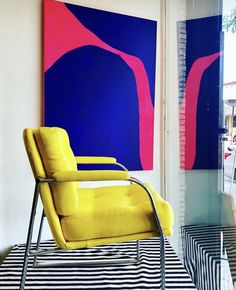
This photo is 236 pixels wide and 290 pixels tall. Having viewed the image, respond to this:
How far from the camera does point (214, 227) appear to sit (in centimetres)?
216

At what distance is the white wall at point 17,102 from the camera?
2.24 meters

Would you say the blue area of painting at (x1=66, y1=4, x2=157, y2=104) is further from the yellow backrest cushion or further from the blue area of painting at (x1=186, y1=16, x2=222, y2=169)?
the yellow backrest cushion

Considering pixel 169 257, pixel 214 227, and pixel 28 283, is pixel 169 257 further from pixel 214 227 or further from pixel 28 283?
pixel 28 283

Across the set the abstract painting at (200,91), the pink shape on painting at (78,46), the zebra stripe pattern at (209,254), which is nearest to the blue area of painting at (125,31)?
the pink shape on painting at (78,46)

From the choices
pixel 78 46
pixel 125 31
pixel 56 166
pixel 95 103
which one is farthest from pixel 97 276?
pixel 125 31

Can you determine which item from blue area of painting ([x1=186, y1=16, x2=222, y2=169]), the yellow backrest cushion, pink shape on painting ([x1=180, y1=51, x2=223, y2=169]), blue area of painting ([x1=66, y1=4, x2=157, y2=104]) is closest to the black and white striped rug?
the yellow backrest cushion

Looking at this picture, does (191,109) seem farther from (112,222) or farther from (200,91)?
(112,222)

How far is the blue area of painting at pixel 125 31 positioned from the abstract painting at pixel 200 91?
24cm

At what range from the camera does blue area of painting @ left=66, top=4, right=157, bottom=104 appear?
245 cm

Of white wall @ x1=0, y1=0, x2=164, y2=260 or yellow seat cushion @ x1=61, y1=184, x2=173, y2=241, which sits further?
white wall @ x1=0, y1=0, x2=164, y2=260

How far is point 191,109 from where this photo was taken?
258 centimetres

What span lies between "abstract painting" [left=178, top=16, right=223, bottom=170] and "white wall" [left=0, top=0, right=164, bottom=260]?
3.70 ft

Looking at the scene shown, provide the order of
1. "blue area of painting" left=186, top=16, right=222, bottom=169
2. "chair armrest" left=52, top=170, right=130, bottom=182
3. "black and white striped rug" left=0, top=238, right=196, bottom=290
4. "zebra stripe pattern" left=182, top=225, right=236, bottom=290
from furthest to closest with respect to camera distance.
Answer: "blue area of painting" left=186, top=16, right=222, bottom=169
"zebra stripe pattern" left=182, top=225, right=236, bottom=290
"black and white striped rug" left=0, top=238, right=196, bottom=290
"chair armrest" left=52, top=170, right=130, bottom=182

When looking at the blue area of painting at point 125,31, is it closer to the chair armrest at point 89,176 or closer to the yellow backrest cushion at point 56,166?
the yellow backrest cushion at point 56,166
